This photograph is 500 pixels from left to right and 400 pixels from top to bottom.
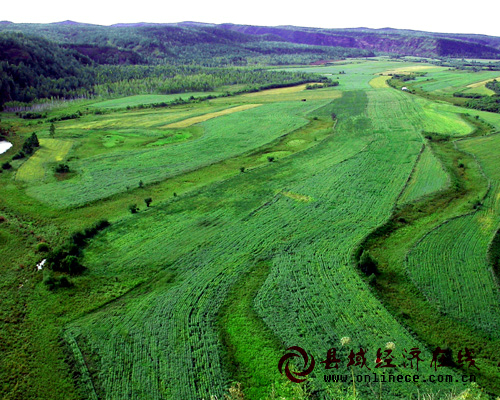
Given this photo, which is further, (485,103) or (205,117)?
(485,103)

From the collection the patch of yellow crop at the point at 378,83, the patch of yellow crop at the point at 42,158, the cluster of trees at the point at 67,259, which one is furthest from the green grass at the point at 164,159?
the patch of yellow crop at the point at 378,83

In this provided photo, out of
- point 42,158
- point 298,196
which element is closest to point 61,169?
point 42,158

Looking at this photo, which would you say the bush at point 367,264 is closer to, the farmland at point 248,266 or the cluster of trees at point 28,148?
the farmland at point 248,266

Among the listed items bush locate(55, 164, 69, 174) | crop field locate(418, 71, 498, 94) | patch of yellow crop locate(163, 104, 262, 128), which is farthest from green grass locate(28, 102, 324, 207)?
crop field locate(418, 71, 498, 94)

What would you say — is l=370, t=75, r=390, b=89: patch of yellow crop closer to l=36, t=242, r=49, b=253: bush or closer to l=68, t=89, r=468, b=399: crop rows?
l=68, t=89, r=468, b=399: crop rows

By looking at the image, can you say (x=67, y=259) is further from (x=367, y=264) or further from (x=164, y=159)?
(x=164, y=159)

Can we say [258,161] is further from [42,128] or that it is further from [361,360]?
[42,128]
